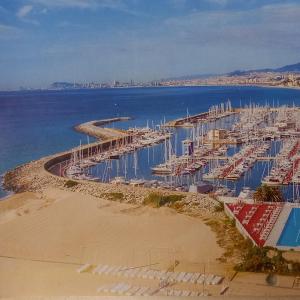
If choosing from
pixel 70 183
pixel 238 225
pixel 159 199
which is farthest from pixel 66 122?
pixel 238 225

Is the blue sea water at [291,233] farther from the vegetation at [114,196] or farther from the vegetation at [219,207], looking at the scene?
the vegetation at [114,196]

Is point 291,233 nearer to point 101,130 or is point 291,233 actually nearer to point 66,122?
point 101,130

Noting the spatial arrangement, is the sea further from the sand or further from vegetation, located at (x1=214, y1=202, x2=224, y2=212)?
vegetation, located at (x1=214, y1=202, x2=224, y2=212)

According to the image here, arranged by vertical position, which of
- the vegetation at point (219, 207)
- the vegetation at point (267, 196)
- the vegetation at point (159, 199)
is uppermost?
the vegetation at point (267, 196)

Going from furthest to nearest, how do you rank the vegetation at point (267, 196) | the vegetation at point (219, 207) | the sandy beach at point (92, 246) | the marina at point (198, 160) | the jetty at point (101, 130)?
the jetty at point (101, 130) < the marina at point (198, 160) < the vegetation at point (267, 196) < the vegetation at point (219, 207) < the sandy beach at point (92, 246)

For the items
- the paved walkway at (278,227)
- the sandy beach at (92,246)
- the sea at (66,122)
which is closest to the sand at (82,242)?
Result: the sandy beach at (92,246)

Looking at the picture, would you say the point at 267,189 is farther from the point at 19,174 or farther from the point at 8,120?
the point at 8,120

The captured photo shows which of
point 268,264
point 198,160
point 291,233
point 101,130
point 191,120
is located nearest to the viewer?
point 268,264
